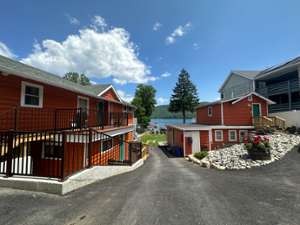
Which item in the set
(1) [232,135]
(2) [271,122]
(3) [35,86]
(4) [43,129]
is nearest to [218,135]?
(1) [232,135]

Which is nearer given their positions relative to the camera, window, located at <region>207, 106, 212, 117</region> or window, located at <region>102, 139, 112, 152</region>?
window, located at <region>102, 139, 112, 152</region>

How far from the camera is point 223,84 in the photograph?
1315 inches

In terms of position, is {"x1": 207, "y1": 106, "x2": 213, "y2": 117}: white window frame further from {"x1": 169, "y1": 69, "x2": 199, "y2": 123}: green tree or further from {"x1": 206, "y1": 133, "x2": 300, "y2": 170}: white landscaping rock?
{"x1": 169, "y1": 69, "x2": 199, "y2": 123}: green tree

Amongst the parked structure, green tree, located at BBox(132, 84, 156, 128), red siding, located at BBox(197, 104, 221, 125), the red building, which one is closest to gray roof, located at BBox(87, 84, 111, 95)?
the parked structure

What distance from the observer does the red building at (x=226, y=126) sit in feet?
60.2

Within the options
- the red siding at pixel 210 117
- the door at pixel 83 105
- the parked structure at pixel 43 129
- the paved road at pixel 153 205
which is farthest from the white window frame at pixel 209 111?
the paved road at pixel 153 205

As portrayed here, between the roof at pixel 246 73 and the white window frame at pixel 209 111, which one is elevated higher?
the roof at pixel 246 73

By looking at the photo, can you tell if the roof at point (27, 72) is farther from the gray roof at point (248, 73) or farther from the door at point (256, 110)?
the gray roof at point (248, 73)

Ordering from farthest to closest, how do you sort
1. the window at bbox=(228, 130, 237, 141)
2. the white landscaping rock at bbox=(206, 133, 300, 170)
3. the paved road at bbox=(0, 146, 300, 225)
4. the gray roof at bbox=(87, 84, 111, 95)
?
the window at bbox=(228, 130, 237, 141)
the gray roof at bbox=(87, 84, 111, 95)
the white landscaping rock at bbox=(206, 133, 300, 170)
the paved road at bbox=(0, 146, 300, 225)

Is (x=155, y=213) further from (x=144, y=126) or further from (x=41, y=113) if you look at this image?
(x=144, y=126)

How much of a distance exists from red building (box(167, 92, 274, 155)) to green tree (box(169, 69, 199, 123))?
2622 cm

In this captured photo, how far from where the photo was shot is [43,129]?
862cm

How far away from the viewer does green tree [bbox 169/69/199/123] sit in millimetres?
47812

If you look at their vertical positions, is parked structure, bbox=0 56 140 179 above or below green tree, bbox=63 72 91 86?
below
